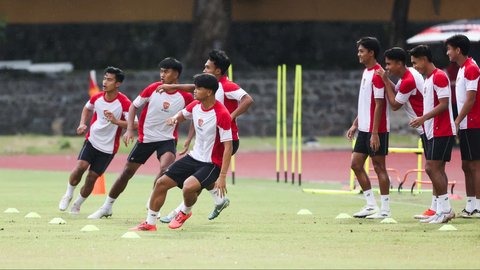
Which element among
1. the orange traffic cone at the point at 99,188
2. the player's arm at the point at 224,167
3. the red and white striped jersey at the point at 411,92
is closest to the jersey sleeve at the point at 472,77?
the red and white striped jersey at the point at 411,92

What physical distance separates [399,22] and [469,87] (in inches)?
971

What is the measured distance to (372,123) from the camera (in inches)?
638

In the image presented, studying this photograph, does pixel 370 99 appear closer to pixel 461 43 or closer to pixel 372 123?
pixel 372 123

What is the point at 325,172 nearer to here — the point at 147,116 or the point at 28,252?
the point at 147,116

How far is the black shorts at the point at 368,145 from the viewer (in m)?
16.1

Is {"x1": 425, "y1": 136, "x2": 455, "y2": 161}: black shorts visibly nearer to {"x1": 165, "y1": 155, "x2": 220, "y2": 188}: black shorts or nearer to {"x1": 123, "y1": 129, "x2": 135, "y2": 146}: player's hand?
{"x1": 165, "y1": 155, "x2": 220, "y2": 188}: black shorts

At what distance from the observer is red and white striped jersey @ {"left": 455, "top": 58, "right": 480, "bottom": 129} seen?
630 inches

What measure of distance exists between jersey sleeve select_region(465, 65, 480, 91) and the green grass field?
1579 mm

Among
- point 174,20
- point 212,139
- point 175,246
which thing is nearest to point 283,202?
point 212,139

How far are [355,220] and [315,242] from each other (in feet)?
8.73

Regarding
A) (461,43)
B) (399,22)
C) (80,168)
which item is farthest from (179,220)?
(399,22)

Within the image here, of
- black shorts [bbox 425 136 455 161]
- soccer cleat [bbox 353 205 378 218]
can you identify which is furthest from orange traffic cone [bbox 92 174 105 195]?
black shorts [bbox 425 136 455 161]

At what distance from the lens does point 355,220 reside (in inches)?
636

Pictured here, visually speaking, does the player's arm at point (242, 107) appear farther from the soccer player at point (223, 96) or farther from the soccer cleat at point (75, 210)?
the soccer cleat at point (75, 210)
